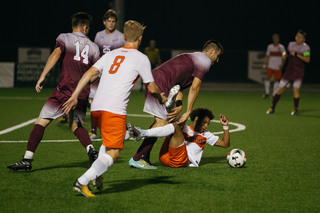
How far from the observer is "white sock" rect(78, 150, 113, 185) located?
507cm

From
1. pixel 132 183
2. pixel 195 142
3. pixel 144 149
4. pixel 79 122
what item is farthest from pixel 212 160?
pixel 79 122

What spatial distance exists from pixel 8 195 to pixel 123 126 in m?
1.39

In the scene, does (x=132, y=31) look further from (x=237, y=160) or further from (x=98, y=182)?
(x=237, y=160)

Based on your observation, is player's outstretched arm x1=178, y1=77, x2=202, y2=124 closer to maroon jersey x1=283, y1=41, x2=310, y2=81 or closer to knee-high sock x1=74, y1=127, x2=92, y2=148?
knee-high sock x1=74, y1=127, x2=92, y2=148

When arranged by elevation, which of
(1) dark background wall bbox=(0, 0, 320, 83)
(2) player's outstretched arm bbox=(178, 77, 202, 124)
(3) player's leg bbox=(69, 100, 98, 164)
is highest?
(2) player's outstretched arm bbox=(178, 77, 202, 124)

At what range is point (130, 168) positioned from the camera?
272 inches

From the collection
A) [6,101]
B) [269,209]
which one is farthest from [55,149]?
[6,101]

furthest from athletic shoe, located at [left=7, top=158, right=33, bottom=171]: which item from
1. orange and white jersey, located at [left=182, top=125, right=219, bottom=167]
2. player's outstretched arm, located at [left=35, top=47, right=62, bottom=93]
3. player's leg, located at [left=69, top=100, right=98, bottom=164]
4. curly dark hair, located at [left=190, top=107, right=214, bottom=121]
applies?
curly dark hair, located at [left=190, top=107, right=214, bottom=121]

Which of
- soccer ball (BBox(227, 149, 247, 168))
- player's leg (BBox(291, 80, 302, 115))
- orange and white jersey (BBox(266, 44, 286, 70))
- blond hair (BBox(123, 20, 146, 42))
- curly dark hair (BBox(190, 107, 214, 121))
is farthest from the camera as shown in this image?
orange and white jersey (BBox(266, 44, 286, 70))

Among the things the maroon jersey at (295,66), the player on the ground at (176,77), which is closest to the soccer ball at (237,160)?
the player on the ground at (176,77)

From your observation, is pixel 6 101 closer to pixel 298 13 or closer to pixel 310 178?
pixel 310 178

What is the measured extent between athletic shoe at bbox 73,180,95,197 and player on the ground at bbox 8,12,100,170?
1.27m

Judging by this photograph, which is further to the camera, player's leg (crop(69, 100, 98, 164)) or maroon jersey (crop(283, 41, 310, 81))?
maroon jersey (crop(283, 41, 310, 81))

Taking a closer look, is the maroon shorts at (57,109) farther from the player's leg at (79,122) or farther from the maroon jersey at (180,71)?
the maroon jersey at (180,71)
